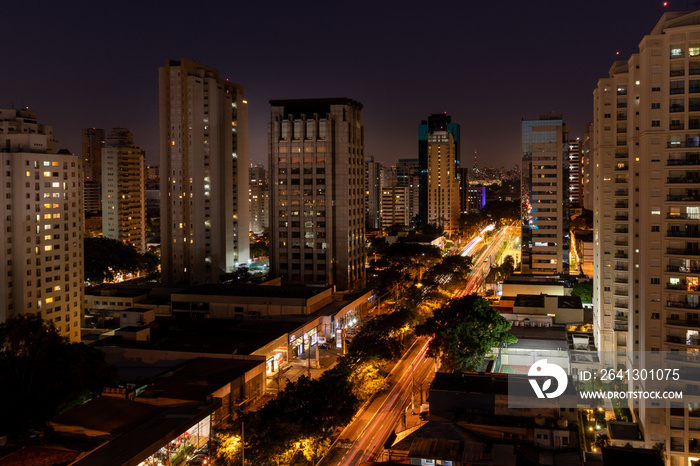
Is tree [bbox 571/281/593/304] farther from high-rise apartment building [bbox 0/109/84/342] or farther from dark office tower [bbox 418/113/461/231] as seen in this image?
dark office tower [bbox 418/113/461/231]

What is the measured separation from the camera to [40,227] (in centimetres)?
5116

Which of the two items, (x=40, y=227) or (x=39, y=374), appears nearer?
(x=39, y=374)

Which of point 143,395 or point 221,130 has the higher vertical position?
point 221,130

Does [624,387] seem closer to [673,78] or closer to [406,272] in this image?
[673,78]

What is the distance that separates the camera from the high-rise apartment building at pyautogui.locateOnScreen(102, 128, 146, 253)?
4281 inches

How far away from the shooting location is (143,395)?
101ft

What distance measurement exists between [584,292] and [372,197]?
11826 centimetres

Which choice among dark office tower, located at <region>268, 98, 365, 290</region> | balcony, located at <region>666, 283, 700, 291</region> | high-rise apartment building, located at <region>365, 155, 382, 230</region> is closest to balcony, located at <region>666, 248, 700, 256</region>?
balcony, located at <region>666, 283, 700, 291</region>

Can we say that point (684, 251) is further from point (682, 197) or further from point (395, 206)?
point (395, 206)

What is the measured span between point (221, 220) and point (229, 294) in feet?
101

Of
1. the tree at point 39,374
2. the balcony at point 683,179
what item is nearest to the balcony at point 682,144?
the balcony at point 683,179

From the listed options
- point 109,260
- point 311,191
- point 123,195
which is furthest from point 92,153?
point 311,191

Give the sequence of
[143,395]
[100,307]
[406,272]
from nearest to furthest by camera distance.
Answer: [143,395]
[100,307]
[406,272]

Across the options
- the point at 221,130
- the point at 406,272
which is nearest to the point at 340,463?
the point at 406,272
